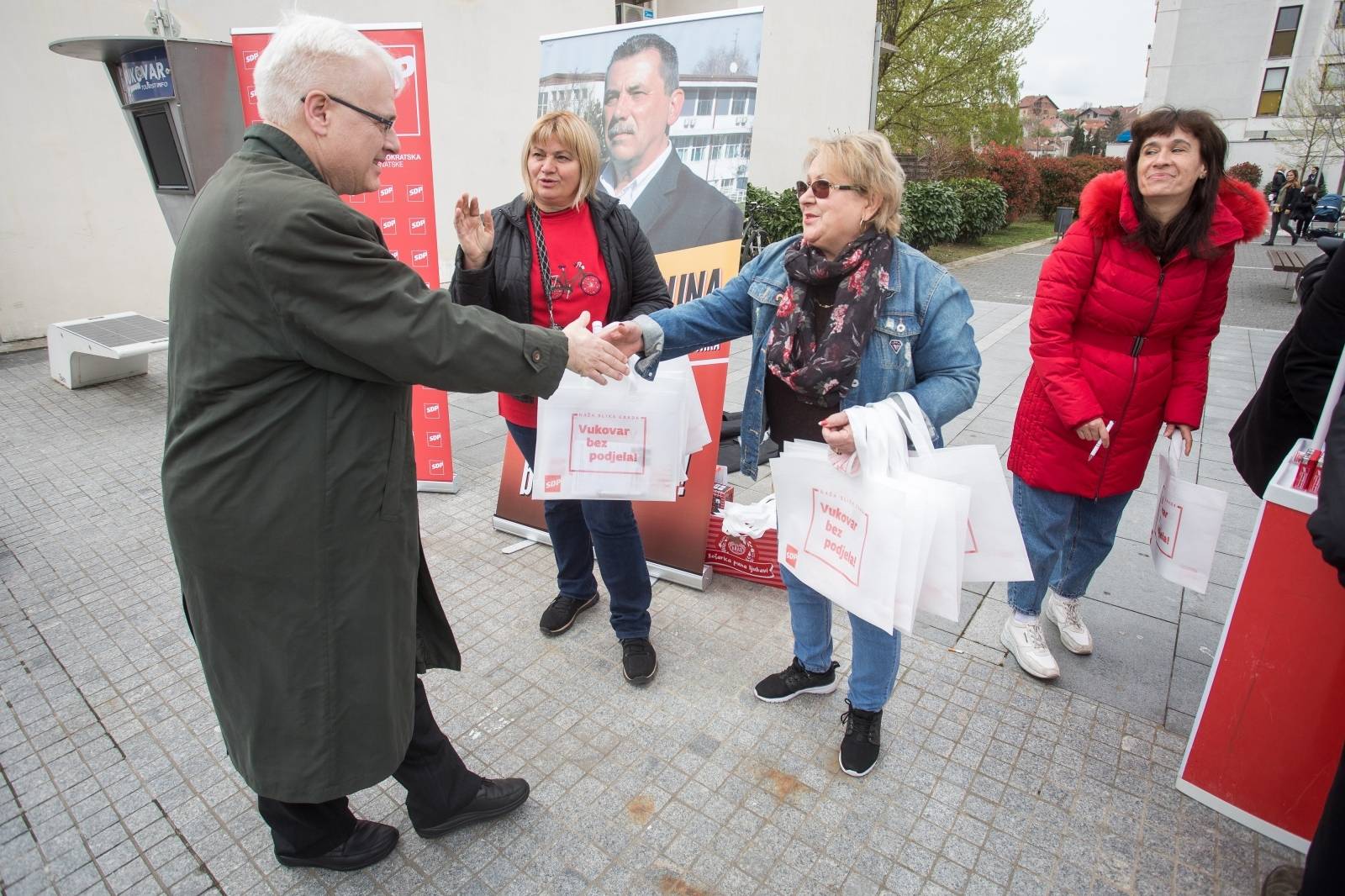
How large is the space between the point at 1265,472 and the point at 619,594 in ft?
7.13

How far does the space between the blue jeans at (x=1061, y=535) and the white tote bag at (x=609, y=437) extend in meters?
1.36

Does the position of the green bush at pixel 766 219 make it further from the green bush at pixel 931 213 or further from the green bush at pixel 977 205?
the green bush at pixel 977 205

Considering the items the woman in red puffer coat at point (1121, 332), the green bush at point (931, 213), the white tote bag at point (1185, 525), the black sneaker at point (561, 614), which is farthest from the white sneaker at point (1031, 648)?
the green bush at point (931, 213)

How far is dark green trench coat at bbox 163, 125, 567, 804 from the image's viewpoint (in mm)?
1415

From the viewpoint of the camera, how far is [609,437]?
102 inches

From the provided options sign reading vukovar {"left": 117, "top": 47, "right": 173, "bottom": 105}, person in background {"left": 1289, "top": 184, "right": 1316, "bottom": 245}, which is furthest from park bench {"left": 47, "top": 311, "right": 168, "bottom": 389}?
person in background {"left": 1289, "top": 184, "right": 1316, "bottom": 245}

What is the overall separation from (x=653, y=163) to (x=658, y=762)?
260 centimetres

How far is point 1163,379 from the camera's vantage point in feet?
8.40

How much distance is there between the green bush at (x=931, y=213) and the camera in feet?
50.4

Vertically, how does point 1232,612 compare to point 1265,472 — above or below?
below

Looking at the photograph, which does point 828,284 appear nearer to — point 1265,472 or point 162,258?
point 1265,472

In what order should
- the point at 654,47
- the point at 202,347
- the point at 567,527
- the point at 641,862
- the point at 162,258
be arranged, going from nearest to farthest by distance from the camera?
the point at 202,347 < the point at 641,862 < the point at 567,527 < the point at 654,47 < the point at 162,258

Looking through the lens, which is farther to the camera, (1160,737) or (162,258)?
(162,258)

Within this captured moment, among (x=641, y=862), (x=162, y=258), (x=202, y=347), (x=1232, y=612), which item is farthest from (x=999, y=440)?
(x=162, y=258)
